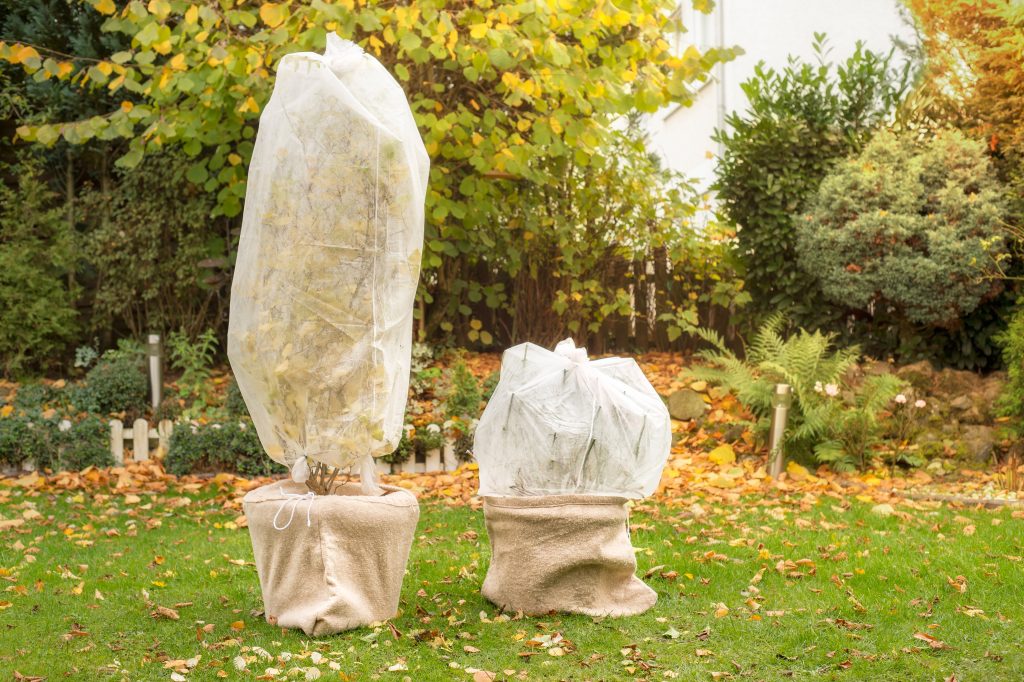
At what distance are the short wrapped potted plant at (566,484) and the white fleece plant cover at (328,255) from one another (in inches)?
22.8

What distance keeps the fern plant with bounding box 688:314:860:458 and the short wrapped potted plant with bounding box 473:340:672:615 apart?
128 inches

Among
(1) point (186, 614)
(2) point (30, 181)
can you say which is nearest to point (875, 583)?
(1) point (186, 614)

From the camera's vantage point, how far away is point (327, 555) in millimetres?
4059

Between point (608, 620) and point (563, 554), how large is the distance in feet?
1.05

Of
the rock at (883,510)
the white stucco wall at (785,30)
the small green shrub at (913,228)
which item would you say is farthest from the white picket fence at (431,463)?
the white stucco wall at (785,30)

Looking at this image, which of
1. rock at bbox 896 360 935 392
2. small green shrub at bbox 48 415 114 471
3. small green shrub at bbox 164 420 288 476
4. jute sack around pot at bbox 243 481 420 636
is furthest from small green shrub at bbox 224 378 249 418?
rock at bbox 896 360 935 392

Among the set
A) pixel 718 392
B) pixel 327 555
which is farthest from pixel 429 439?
pixel 327 555

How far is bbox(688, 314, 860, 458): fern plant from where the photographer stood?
7504 mm

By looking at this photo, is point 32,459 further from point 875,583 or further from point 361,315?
point 875,583

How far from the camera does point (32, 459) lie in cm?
754

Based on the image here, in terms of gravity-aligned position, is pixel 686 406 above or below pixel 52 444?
above

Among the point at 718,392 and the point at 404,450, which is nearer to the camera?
the point at 404,450

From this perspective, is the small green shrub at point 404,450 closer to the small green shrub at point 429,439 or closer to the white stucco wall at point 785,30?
the small green shrub at point 429,439

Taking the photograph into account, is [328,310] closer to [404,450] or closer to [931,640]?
[931,640]
